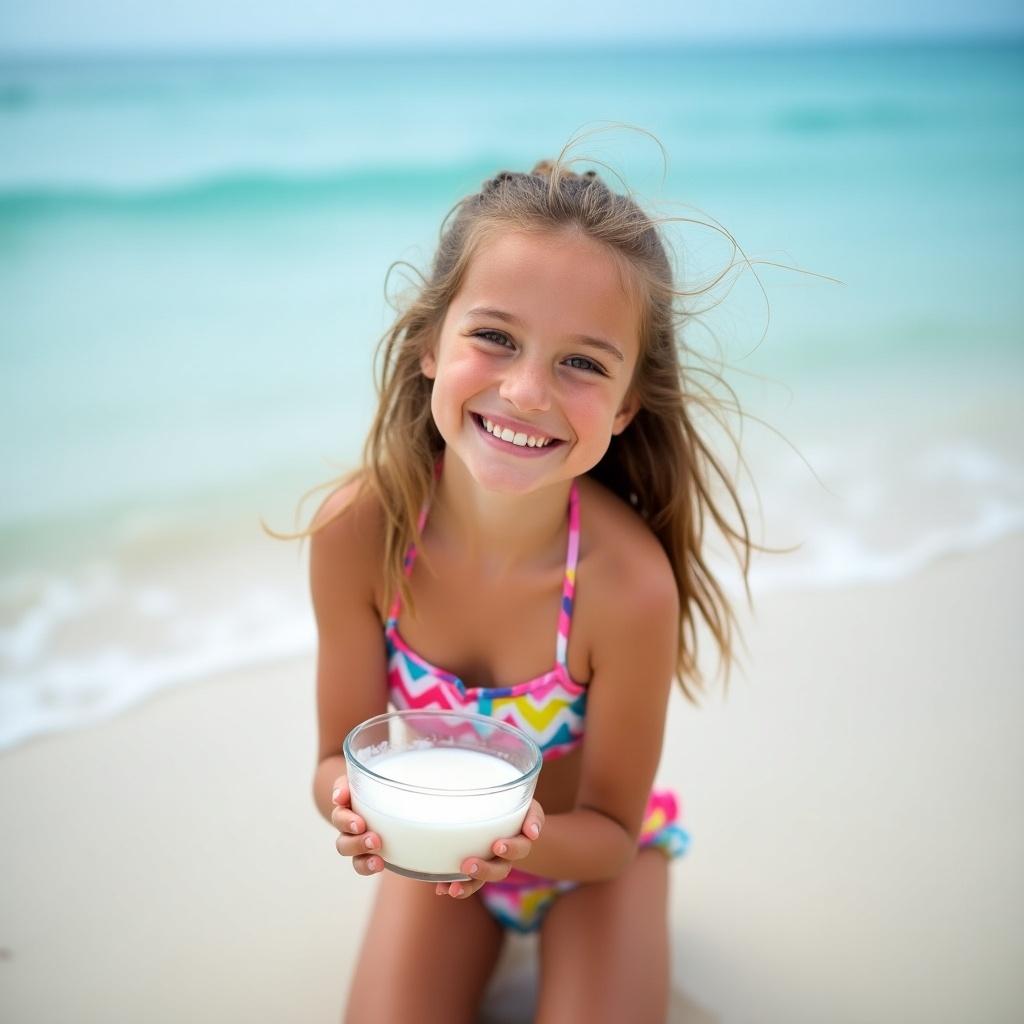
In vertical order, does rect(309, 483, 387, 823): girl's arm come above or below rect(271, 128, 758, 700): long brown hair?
below

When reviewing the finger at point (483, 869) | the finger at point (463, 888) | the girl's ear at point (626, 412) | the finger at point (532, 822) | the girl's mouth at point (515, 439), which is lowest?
the finger at point (463, 888)

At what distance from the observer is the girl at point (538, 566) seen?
211 centimetres

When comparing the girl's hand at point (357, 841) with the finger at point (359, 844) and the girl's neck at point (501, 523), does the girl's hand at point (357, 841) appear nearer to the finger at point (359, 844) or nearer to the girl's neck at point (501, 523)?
the finger at point (359, 844)

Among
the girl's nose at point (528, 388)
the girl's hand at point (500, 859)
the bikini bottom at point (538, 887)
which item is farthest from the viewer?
the bikini bottom at point (538, 887)

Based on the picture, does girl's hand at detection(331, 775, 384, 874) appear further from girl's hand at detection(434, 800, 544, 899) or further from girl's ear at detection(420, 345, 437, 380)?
girl's ear at detection(420, 345, 437, 380)

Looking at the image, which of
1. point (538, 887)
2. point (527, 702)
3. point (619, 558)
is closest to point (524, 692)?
point (527, 702)

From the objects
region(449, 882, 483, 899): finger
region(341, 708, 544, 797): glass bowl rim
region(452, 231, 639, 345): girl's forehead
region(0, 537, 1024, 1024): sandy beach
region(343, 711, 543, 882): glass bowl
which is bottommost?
region(0, 537, 1024, 1024): sandy beach

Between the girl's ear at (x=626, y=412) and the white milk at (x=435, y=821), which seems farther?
the girl's ear at (x=626, y=412)

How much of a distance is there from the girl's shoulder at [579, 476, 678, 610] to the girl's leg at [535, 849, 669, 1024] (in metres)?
0.60

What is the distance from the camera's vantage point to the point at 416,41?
62.0ft

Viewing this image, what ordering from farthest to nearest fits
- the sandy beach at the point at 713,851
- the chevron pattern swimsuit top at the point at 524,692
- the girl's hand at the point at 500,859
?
the sandy beach at the point at 713,851 < the chevron pattern swimsuit top at the point at 524,692 < the girl's hand at the point at 500,859

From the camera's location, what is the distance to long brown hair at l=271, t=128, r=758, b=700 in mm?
2125

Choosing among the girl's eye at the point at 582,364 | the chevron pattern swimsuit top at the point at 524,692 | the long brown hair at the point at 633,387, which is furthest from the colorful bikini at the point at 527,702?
the girl's eye at the point at 582,364

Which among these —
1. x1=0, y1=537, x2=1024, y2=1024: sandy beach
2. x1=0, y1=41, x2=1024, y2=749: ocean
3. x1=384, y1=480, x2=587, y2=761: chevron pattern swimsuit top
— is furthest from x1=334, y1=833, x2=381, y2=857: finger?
x1=0, y1=41, x2=1024, y2=749: ocean
